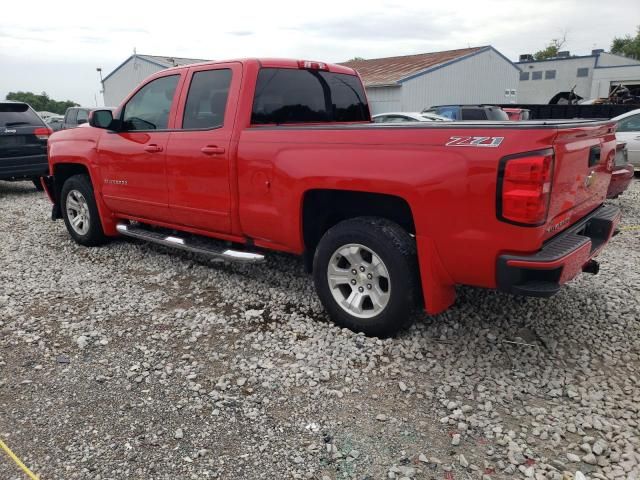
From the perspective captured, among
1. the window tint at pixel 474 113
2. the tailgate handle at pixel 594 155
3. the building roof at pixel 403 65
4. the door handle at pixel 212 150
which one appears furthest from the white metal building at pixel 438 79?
the tailgate handle at pixel 594 155

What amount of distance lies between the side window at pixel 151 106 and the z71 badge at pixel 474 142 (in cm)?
286

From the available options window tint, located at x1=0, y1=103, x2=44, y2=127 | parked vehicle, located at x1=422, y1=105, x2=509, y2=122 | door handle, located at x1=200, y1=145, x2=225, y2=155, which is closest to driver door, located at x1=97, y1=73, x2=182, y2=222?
door handle, located at x1=200, y1=145, x2=225, y2=155

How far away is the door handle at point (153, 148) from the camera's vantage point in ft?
15.6

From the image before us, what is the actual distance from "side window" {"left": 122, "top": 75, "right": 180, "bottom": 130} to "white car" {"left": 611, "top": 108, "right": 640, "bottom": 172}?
8.92m

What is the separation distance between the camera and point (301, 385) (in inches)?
125

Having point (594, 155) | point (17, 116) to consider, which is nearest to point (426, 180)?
point (594, 155)

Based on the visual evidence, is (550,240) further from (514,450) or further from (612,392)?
(514,450)

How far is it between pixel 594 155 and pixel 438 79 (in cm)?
2677

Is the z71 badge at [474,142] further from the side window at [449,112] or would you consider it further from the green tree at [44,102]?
the green tree at [44,102]

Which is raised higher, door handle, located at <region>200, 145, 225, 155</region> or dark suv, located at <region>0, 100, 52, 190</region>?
door handle, located at <region>200, 145, 225, 155</region>

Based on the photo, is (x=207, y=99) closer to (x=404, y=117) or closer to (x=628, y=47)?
(x=404, y=117)

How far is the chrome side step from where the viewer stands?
14.0ft

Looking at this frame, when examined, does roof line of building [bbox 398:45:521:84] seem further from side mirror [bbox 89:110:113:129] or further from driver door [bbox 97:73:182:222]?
side mirror [bbox 89:110:113:129]

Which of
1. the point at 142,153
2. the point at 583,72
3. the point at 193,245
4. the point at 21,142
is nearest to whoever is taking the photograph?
the point at 193,245
